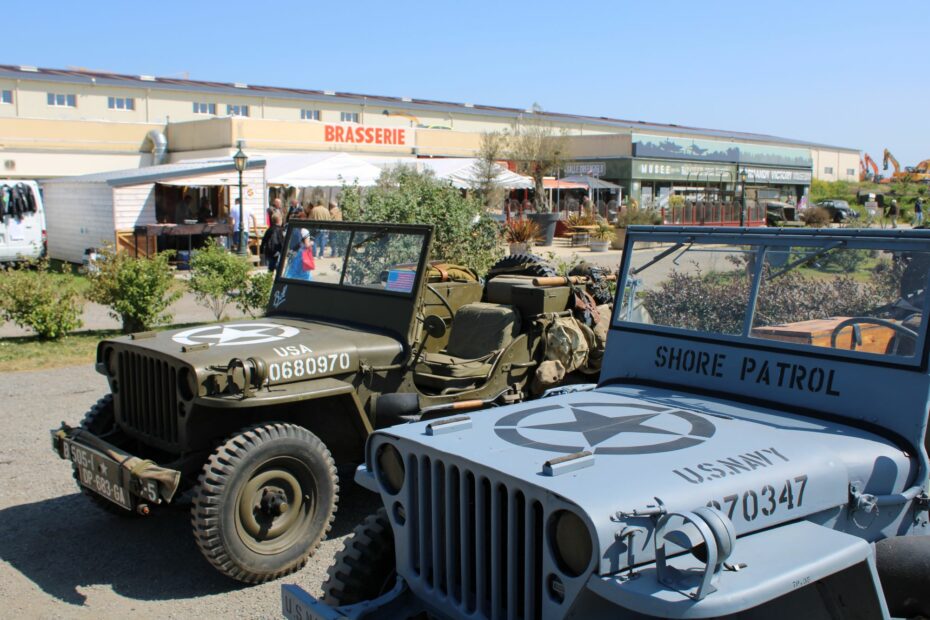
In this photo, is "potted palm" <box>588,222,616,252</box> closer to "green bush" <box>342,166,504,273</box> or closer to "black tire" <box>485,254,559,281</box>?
"green bush" <box>342,166,504,273</box>

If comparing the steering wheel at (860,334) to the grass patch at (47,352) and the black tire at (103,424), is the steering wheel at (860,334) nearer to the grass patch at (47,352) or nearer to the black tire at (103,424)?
the black tire at (103,424)

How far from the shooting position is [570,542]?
2.54 m

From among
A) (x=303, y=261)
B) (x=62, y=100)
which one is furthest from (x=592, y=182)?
(x=303, y=261)

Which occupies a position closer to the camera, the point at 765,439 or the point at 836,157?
the point at 765,439

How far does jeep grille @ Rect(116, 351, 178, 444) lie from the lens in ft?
16.7

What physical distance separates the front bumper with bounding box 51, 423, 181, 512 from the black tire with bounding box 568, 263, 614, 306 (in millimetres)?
3792


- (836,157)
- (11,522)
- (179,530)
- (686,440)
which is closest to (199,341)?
(179,530)

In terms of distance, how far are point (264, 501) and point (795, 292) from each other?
9.70ft

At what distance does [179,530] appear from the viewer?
5648 mm

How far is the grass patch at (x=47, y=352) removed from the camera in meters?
10.1

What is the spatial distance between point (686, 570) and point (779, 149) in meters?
42.6

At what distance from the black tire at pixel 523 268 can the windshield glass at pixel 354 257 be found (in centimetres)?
156

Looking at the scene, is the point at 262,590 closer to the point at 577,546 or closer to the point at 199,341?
the point at 199,341

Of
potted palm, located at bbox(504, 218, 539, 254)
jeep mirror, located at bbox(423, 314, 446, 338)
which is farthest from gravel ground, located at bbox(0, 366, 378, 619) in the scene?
potted palm, located at bbox(504, 218, 539, 254)
